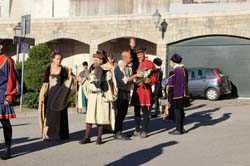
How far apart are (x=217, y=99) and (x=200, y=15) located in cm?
551

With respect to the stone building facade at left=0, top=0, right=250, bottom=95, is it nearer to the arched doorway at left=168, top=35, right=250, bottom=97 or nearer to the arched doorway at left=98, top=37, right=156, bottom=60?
the arched doorway at left=98, top=37, right=156, bottom=60

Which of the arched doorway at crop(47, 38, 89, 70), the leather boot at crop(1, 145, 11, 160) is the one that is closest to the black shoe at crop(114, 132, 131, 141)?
the leather boot at crop(1, 145, 11, 160)

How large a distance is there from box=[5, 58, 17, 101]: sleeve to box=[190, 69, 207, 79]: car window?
16.9 meters

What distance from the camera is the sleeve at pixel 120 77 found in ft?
34.9

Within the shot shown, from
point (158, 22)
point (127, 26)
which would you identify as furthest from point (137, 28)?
point (158, 22)

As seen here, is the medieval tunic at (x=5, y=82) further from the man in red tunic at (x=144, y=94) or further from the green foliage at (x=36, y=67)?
the green foliage at (x=36, y=67)

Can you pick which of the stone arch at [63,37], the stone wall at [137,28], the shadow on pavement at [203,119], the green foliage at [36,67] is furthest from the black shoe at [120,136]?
the stone arch at [63,37]

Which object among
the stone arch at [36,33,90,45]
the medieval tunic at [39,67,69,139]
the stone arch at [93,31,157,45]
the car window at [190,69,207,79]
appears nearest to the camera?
the medieval tunic at [39,67,69,139]

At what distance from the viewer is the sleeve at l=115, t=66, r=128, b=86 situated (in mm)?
10633

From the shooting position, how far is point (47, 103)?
10234 mm

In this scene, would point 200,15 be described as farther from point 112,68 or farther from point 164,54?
point 112,68

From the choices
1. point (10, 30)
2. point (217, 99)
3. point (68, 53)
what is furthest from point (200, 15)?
point (10, 30)

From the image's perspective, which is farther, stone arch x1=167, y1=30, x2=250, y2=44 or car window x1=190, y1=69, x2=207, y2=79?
stone arch x1=167, y1=30, x2=250, y2=44

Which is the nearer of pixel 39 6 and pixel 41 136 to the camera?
pixel 41 136
